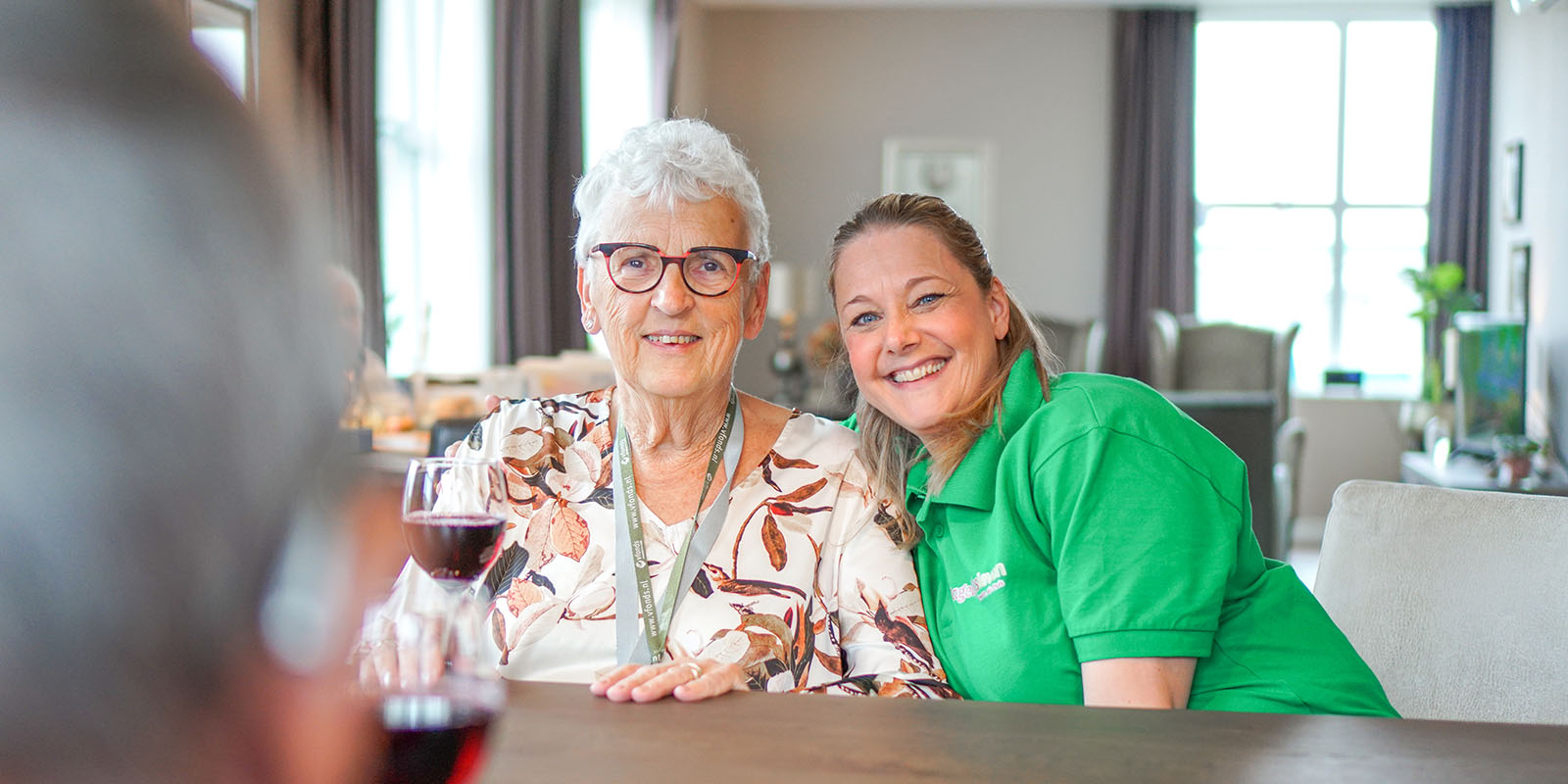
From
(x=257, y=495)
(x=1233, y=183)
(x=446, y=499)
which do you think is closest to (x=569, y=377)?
(x=446, y=499)

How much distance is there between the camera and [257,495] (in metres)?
0.19

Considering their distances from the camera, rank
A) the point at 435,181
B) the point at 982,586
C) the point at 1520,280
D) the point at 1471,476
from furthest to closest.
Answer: the point at 1520,280 → the point at 435,181 → the point at 1471,476 → the point at 982,586

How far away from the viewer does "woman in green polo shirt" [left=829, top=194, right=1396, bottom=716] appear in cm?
133

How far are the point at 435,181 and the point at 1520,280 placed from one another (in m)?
6.35

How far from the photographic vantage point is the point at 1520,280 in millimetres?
7188

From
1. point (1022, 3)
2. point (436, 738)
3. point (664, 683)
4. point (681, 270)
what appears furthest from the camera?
point (1022, 3)

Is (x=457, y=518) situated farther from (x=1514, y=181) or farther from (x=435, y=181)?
(x=1514, y=181)

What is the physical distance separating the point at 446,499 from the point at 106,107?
92cm

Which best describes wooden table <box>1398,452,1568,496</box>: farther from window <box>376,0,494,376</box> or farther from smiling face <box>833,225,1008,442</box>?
window <box>376,0,494,376</box>

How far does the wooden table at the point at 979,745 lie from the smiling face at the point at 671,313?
798 mm

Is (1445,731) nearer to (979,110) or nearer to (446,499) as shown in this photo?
(446,499)

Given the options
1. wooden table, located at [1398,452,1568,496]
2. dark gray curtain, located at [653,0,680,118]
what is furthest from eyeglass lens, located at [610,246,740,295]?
dark gray curtain, located at [653,0,680,118]

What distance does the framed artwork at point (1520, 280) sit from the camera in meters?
7.08

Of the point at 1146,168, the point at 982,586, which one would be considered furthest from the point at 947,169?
the point at 982,586
